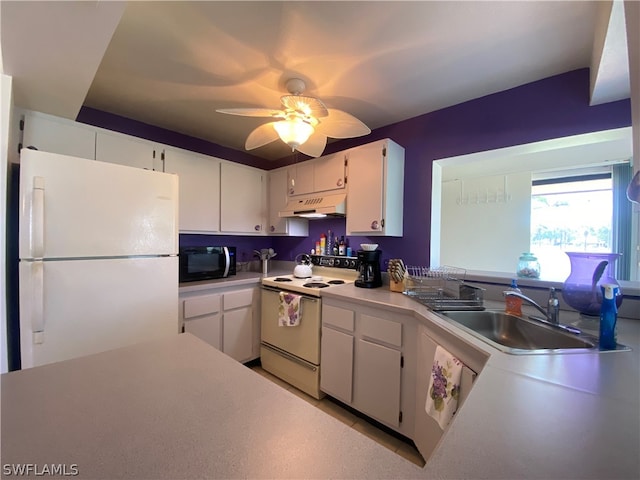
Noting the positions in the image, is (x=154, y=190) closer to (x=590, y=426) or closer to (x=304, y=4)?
(x=304, y=4)

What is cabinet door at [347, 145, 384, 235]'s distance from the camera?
211 cm

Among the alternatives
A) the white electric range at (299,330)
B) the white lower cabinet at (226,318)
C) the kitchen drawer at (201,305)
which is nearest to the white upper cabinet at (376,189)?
the white electric range at (299,330)

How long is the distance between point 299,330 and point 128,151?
2013 millimetres

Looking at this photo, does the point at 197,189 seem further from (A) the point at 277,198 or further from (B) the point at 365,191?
(B) the point at 365,191

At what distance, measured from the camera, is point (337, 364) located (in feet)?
6.30

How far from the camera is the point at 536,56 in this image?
1.46m

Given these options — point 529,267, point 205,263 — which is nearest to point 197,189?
point 205,263

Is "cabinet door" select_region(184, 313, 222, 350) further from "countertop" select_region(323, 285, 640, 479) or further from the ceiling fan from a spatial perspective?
"countertop" select_region(323, 285, 640, 479)

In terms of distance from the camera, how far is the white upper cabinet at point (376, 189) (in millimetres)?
2096

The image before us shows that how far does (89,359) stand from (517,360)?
1.39 meters

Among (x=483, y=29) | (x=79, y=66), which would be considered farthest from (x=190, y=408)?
(x=483, y=29)

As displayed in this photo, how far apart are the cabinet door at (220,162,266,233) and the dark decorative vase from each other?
262cm

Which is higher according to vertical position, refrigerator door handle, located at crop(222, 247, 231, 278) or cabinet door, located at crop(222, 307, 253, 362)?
refrigerator door handle, located at crop(222, 247, 231, 278)

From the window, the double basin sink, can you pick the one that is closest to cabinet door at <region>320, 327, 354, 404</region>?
the double basin sink
